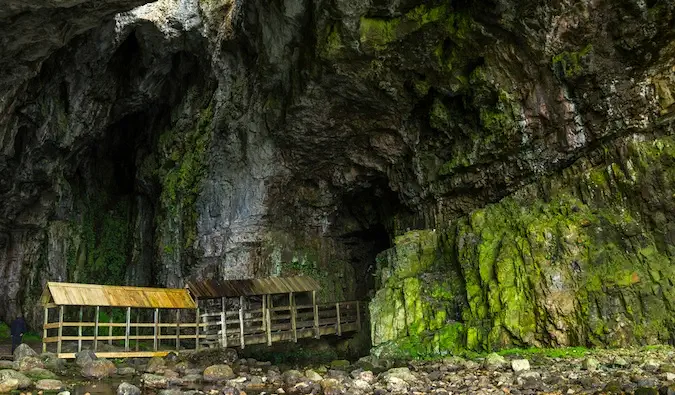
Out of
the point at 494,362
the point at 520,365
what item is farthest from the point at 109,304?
the point at 520,365

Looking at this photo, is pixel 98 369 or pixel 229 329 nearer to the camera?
pixel 98 369

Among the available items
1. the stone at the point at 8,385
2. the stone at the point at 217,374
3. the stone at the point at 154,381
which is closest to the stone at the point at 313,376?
the stone at the point at 217,374

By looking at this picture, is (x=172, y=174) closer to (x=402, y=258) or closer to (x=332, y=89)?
(x=332, y=89)

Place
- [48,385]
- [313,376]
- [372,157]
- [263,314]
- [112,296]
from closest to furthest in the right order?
[48,385]
[313,376]
[112,296]
[263,314]
[372,157]

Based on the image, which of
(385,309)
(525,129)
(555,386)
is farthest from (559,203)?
(555,386)

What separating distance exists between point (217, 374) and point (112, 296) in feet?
19.2

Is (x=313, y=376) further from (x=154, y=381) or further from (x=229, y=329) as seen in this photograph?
(x=229, y=329)

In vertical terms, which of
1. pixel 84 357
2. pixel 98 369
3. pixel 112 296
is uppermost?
pixel 112 296

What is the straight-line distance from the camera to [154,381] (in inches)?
583

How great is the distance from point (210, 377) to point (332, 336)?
11611 millimetres

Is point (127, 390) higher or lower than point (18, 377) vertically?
lower

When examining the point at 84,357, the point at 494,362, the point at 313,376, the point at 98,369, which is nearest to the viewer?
the point at 313,376

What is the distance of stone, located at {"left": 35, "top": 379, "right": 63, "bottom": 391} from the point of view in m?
12.9

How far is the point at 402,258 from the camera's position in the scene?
23578 mm
